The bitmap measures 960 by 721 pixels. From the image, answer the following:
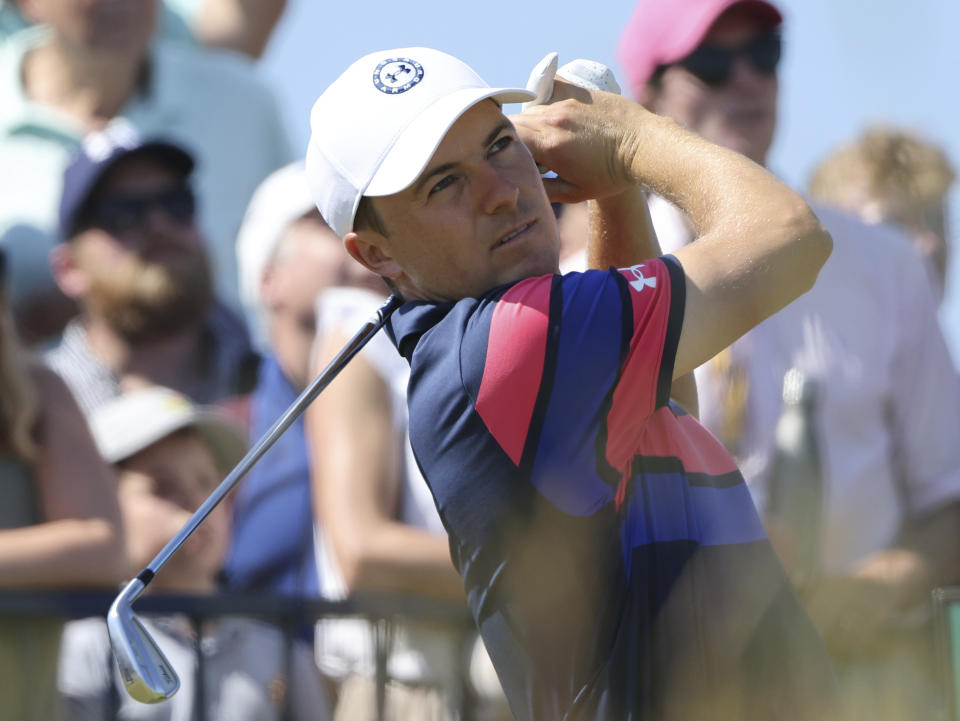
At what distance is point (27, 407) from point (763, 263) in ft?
7.51

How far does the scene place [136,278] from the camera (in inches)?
183

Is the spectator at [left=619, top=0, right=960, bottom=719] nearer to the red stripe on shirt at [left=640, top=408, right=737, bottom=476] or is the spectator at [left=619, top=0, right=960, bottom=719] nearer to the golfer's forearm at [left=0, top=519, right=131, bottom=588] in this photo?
the red stripe on shirt at [left=640, top=408, right=737, bottom=476]

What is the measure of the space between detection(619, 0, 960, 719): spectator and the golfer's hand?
1438mm

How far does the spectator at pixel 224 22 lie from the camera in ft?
19.4

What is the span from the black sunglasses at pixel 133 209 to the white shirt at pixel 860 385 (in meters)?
1.62

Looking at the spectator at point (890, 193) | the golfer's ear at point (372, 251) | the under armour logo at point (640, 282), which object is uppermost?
the under armour logo at point (640, 282)

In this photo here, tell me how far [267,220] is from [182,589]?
1.20 m

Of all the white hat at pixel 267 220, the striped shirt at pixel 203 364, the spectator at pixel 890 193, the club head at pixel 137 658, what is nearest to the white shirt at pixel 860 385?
the spectator at pixel 890 193

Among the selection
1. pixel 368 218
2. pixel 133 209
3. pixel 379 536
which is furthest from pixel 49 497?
pixel 368 218

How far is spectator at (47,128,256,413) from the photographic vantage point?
15.2ft

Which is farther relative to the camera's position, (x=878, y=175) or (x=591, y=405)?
(x=878, y=175)

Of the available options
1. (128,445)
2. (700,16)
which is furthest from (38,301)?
(700,16)

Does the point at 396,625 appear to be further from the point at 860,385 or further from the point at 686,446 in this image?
the point at 686,446

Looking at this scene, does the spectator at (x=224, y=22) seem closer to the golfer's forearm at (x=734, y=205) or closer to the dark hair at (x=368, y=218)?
the dark hair at (x=368, y=218)
